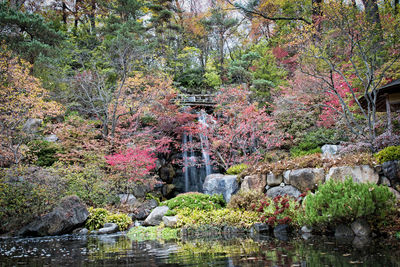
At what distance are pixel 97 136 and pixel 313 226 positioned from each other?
12.5 meters

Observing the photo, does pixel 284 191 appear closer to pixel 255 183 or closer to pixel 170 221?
pixel 255 183

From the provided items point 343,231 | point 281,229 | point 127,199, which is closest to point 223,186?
point 281,229

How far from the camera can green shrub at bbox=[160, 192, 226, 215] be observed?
859cm

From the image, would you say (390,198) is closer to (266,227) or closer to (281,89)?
(266,227)

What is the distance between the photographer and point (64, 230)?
853 centimetres

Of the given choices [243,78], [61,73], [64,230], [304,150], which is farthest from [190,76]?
[64,230]

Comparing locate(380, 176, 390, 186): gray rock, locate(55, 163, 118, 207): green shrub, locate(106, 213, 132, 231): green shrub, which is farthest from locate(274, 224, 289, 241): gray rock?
locate(55, 163, 118, 207): green shrub

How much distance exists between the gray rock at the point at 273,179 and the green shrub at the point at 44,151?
1010 centimetres

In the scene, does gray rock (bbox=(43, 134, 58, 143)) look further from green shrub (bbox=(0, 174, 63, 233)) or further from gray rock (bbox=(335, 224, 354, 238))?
gray rock (bbox=(335, 224, 354, 238))

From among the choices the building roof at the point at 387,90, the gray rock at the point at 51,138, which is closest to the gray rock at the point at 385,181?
the building roof at the point at 387,90

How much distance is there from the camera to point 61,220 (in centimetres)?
845

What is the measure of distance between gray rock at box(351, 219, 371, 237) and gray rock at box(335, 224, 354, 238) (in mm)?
100

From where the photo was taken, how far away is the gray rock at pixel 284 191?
7.29 meters

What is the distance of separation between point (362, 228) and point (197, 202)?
4.90 meters
